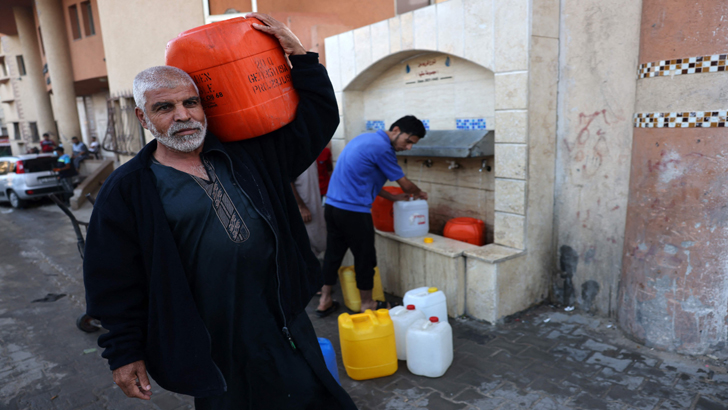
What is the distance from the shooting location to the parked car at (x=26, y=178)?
43.6 feet

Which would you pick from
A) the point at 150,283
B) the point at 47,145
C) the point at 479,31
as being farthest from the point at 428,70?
the point at 47,145

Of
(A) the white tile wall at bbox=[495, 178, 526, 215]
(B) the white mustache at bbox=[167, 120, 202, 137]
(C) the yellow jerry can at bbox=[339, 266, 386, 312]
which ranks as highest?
(B) the white mustache at bbox=[167, 120, 202, 137]

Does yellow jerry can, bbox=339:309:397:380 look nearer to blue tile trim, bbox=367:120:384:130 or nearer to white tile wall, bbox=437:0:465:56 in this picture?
white tile wall, bbox=437:0:465:56

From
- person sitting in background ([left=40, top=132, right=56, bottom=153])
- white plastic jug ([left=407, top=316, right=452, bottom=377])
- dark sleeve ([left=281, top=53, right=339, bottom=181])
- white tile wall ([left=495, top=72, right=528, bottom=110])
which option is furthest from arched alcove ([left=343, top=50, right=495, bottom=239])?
person sitting in background ([left=40, top=132, right=56, bottom=153])

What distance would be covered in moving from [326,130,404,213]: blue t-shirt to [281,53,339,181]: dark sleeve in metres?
2.22

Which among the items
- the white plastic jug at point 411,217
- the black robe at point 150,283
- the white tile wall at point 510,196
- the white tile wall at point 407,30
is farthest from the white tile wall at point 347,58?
the black robe at point 150,283

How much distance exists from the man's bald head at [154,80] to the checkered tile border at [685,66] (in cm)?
342

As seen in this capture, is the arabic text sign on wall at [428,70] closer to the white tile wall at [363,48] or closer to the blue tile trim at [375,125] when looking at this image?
the white tile wall at [363,48]

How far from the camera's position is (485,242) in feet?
17.6

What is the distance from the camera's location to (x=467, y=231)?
5141 millimetres

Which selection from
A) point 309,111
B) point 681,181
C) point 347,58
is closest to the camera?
point 309,111

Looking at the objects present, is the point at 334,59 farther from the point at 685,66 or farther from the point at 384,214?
the point at 685,66

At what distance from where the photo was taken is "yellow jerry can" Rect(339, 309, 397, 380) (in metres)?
3.60

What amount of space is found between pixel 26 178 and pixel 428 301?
45.3ft
